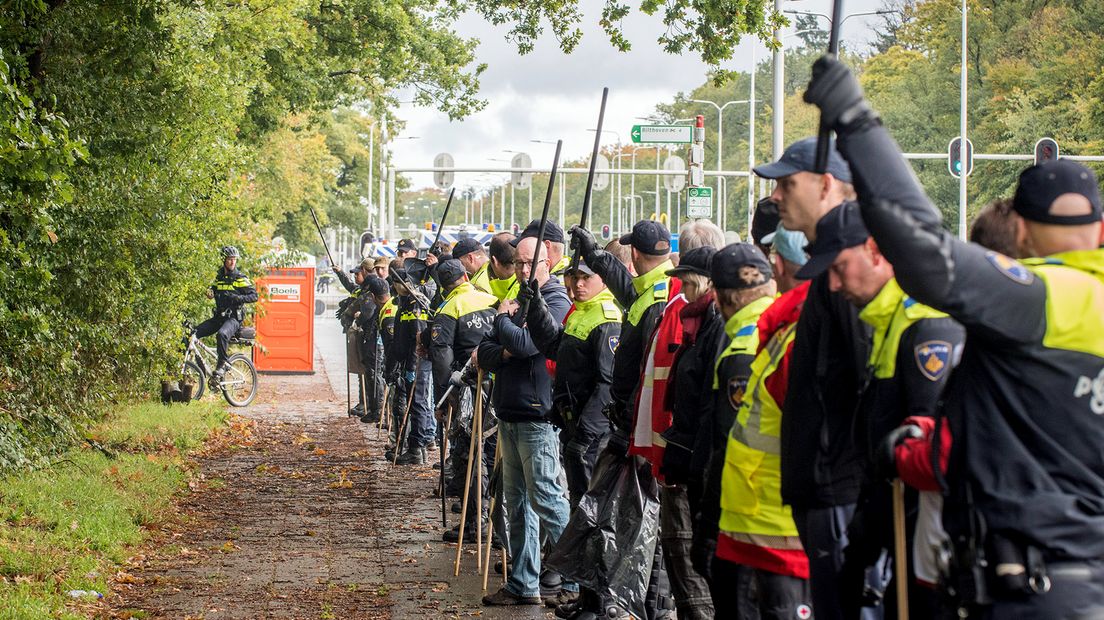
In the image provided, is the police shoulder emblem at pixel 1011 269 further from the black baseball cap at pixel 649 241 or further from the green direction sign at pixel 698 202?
the green direction sign at pixel 698 202

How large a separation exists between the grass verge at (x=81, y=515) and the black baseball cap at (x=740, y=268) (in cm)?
389

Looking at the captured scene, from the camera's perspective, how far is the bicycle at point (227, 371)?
19391mm

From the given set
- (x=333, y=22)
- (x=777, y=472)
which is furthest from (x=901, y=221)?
(x=333, y=22)

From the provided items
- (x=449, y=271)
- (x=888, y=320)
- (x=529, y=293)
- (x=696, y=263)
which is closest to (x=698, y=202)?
(x=449, y=271)

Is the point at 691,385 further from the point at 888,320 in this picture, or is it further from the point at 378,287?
the point at 378,287

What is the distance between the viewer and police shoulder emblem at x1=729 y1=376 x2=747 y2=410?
17.4ft

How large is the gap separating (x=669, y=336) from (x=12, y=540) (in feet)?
15.2

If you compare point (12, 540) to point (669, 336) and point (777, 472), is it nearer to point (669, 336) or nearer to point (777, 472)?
point (669, 336)

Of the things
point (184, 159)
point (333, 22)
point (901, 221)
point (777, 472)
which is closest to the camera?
point (901, 221)

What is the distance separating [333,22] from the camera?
81.8 feet

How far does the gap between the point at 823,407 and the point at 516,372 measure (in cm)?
472

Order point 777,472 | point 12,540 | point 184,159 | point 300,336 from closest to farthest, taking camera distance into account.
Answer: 1. point 777,472
2. point 12,540
3. point 184,159
4. point 300,336

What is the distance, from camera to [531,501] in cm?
852

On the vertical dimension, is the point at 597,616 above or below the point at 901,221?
below
